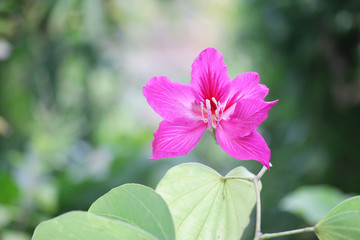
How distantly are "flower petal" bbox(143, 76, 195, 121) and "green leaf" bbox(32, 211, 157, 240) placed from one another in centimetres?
5

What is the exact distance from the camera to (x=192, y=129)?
0.57 ft

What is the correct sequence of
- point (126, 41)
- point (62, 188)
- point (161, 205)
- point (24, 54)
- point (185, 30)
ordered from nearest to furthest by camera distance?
point (161, 205) → point (62, 188) → point (24, 54) → point (185, 30) → point (126, 41)

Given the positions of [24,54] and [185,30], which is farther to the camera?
[185,30]

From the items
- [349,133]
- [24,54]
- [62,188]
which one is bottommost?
[62,188]

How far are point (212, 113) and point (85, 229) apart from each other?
0.07m

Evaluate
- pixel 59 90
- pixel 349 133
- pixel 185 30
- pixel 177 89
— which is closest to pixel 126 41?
pixel 185 30

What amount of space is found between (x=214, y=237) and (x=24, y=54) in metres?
0.98

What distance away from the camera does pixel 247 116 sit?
0.52 ft

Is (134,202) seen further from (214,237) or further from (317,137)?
(317,137)

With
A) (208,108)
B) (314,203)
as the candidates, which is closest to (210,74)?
(208,108)

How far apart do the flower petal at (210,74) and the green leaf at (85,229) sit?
67 mm

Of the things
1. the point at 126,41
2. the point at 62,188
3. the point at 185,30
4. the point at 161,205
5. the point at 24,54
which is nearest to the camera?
A: the point at 161,205

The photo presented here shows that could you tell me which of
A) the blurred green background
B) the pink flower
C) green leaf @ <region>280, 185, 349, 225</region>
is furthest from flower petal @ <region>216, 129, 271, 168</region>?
the blurred green background

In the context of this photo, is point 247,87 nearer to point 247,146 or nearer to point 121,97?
point 247,146
